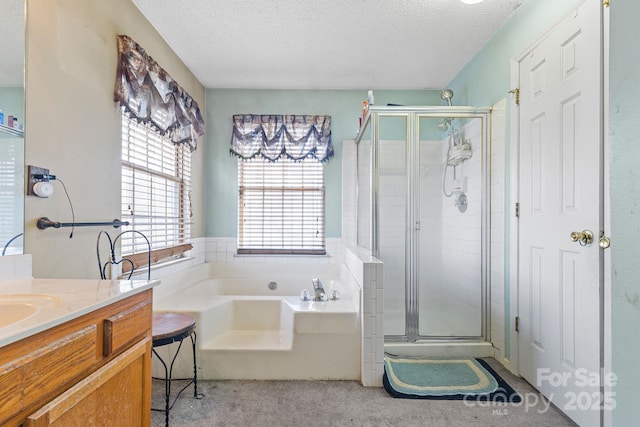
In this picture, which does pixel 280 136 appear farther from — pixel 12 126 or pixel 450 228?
pixel 12 126

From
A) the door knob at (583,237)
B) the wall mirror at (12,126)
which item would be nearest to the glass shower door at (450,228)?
the door knob at (583,237)

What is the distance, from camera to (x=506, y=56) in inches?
89.4

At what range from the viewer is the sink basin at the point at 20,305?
0.92m

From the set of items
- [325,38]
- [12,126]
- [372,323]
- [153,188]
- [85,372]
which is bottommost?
[372,323]

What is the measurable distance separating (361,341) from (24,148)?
6.47 feet

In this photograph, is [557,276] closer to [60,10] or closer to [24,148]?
[24,148]

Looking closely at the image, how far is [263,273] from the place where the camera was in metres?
3.28

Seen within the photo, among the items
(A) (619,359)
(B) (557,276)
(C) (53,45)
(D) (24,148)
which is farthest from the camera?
(B) (557,276)

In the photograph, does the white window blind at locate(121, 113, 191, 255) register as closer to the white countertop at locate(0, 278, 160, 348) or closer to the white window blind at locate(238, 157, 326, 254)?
the white window blind at locate(238, 157, 326, 254)

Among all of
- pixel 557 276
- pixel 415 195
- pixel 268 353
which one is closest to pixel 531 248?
pixel 557 276

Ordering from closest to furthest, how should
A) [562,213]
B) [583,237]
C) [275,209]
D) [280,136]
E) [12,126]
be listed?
[12,126] → [583,237] → [562,213] → [280,136] → [275,209]

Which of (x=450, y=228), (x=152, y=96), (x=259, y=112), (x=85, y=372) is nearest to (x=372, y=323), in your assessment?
(x=450, y=228)

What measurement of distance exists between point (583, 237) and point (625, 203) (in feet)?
3.05

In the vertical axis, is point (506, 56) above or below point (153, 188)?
above
